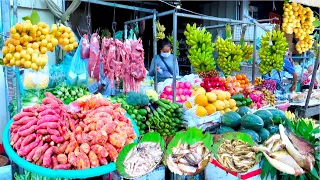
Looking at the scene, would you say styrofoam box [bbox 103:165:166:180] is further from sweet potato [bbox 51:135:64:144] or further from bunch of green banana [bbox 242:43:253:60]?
bunch of green banana [bbox 242:43:253:60]

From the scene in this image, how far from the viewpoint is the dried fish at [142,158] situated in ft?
5.84

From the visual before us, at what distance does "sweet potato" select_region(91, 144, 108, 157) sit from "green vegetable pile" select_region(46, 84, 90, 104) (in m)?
1.45

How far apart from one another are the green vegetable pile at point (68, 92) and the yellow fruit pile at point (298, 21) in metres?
3.84

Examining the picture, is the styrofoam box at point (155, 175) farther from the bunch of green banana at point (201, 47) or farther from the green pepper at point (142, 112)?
the bunch of green banana at point (201, 47)

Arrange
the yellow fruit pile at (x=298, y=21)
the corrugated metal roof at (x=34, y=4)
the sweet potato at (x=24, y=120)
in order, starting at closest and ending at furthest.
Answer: the sweet potato at (x=24, y=120)
the corrugated metal roof at (x=34, y=4)
the yellow fruit pile at (x=298, y=21)

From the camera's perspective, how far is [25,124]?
1.93m

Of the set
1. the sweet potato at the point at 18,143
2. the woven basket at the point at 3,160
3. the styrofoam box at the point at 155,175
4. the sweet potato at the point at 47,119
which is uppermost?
the sweet potato at the point at 47,119

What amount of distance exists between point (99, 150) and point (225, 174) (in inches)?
56.0

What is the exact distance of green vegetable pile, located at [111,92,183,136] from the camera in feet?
9.68

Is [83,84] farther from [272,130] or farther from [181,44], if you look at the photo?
[181,44]

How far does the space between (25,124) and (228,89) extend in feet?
9.74

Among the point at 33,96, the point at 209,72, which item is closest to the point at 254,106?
the point at 209,72

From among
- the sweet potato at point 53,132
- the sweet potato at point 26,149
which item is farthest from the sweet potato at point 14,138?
the sweet potato at point 53,132

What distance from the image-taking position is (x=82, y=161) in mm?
1746
